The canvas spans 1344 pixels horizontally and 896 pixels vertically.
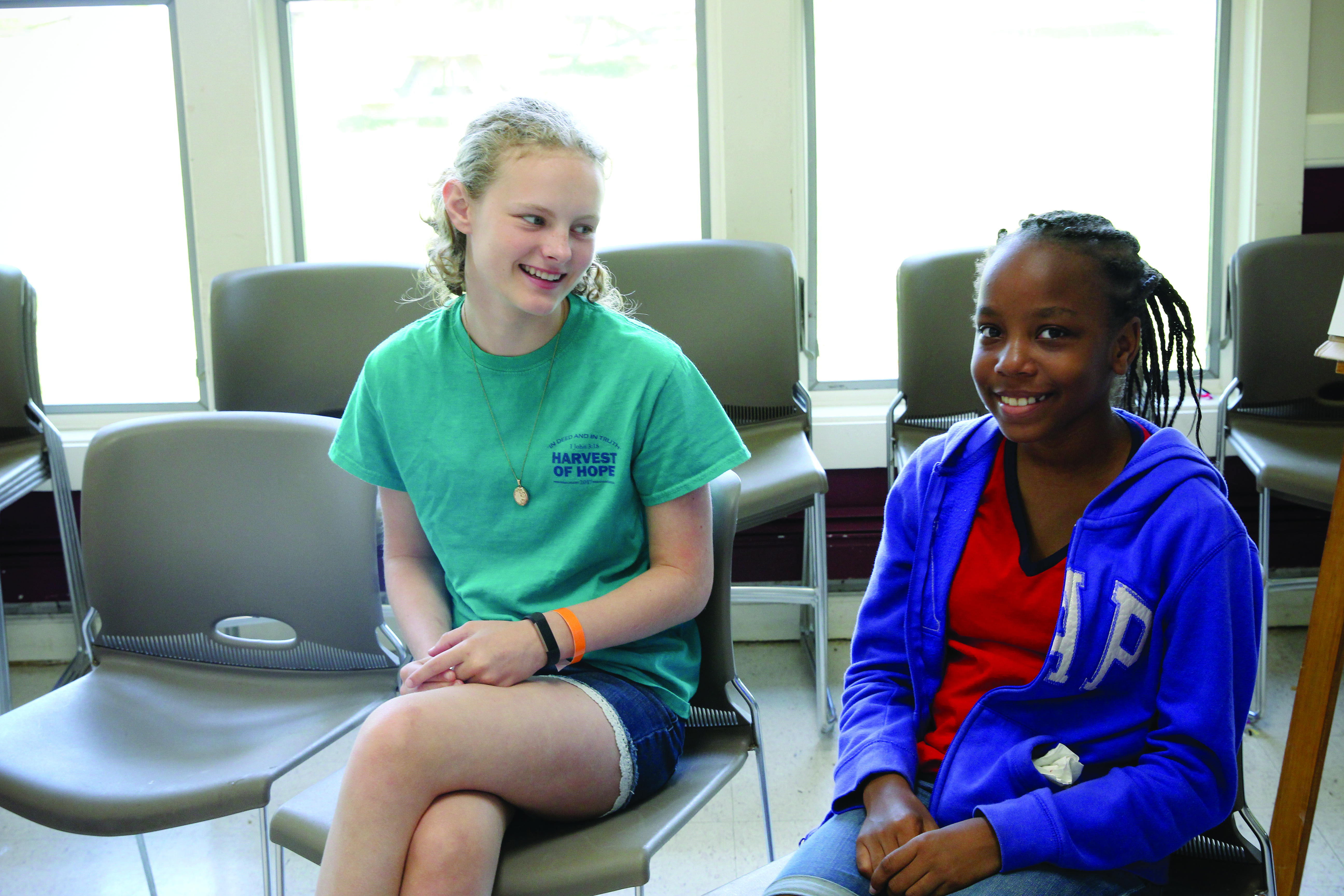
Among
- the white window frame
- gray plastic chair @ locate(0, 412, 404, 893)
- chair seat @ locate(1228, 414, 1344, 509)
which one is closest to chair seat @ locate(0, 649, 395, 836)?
gray plastic chair @ locate(0, 412, 404, 893)

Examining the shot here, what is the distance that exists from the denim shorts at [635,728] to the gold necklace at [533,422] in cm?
21

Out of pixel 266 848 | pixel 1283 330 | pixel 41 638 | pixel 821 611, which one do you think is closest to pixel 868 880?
pixel 266 848

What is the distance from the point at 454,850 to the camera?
101cm

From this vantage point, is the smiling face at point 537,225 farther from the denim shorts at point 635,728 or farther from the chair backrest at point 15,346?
the chair backrest at point 15,346

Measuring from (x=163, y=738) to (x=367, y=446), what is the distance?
487 millimetres

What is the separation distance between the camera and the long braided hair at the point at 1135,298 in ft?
3.46

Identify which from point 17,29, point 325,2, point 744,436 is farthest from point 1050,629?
point 17,29

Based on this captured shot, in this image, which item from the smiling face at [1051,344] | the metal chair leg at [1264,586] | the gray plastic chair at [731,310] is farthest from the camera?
the gray plastic chair at [731,310]

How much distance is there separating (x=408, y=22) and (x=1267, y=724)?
2.52 m

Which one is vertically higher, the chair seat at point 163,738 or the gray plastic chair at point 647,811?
the gray plastic chair at point 647,811

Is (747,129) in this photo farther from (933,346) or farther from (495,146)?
(495,146)

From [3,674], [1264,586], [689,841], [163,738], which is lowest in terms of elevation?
[689,841]

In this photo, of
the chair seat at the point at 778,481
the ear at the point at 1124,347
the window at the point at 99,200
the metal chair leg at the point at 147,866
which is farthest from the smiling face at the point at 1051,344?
the window at the point at 99,200

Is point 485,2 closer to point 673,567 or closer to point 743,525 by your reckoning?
point 743,525
